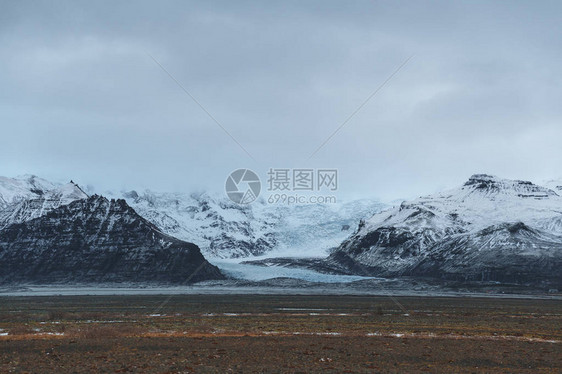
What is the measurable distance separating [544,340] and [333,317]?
2659 centimetres

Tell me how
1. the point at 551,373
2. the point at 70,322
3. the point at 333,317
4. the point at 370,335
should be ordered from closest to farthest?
1. the point at 551,373
2. the point at 370,335
3. the point at 70,322
4. the point at 333,317

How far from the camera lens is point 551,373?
1224 inches

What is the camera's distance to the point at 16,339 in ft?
141

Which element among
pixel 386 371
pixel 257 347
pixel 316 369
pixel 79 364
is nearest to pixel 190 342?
pixel 257 347

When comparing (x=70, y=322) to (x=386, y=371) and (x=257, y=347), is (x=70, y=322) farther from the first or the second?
(x=386, y=371)

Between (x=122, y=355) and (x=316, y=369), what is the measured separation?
13118 mm

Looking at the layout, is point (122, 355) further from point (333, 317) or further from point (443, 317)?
point (443, 317)

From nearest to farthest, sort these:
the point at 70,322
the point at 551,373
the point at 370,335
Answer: the point at 551,373, the point at 370,335, the point at 70,322

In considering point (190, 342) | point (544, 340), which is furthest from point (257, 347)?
point (544, 340)

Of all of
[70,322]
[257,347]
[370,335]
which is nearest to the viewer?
[257,347]

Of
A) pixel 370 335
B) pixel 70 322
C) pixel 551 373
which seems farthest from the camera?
pixel 70 322

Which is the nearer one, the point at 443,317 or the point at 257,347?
the point at 257,347

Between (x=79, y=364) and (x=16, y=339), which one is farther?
(x=16, y=339)

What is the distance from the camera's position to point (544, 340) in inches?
1766
